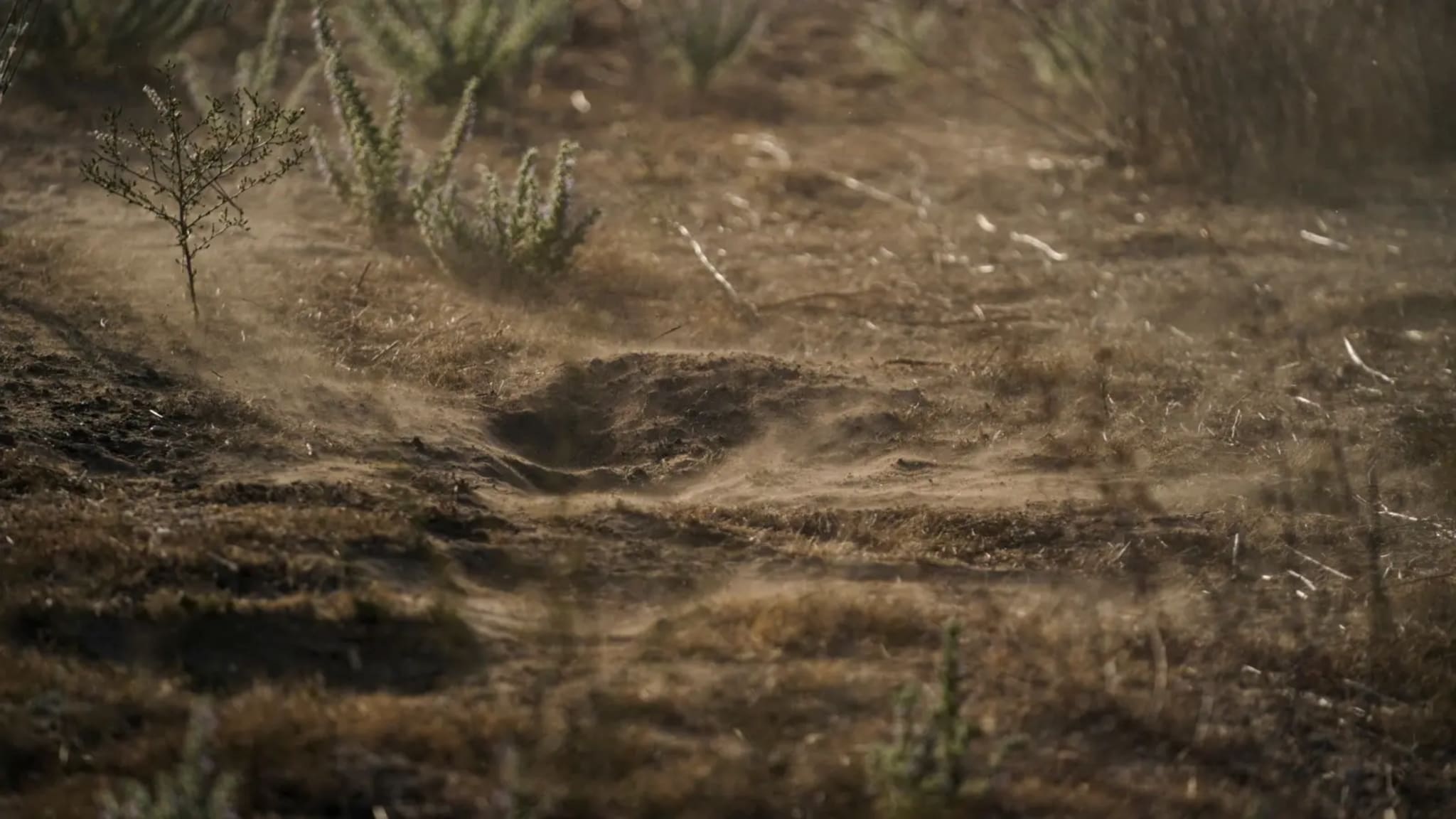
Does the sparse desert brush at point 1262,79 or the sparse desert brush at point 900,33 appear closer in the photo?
the sparse desert brush at point 1262,79

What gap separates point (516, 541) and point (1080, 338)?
2.33 m

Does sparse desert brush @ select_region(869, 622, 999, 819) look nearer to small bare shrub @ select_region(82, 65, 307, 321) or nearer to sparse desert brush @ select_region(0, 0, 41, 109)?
small bare shrub @ select_region(82, 65, 307, 321)

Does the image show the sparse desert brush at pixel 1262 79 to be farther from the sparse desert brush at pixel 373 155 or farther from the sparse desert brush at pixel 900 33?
the sparse desert brush at pixel 373 155

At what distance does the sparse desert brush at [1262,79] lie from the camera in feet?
21.9

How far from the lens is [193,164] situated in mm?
4301

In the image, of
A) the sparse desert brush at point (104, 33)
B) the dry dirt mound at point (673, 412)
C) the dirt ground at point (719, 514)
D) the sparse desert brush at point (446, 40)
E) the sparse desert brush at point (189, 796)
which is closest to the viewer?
the sparse desert brush at point (189, 796)

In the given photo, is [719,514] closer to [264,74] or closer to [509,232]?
[509,232]

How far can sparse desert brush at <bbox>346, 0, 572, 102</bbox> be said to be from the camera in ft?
22.4

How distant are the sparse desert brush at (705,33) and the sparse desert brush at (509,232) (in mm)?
2779

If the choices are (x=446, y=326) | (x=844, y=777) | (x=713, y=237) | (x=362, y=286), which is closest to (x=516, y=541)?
(x=844, y=777)

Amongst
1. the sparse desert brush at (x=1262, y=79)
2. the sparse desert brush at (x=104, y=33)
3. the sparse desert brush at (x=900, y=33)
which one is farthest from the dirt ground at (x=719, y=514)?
the sparse desert brush at (x=900, y=33)

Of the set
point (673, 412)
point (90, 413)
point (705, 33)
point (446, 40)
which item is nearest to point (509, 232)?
point (673, 412)

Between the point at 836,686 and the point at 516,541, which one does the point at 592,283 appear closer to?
the point at 516,541

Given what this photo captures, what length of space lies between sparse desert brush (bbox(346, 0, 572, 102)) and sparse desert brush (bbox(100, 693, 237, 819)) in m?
4.80
